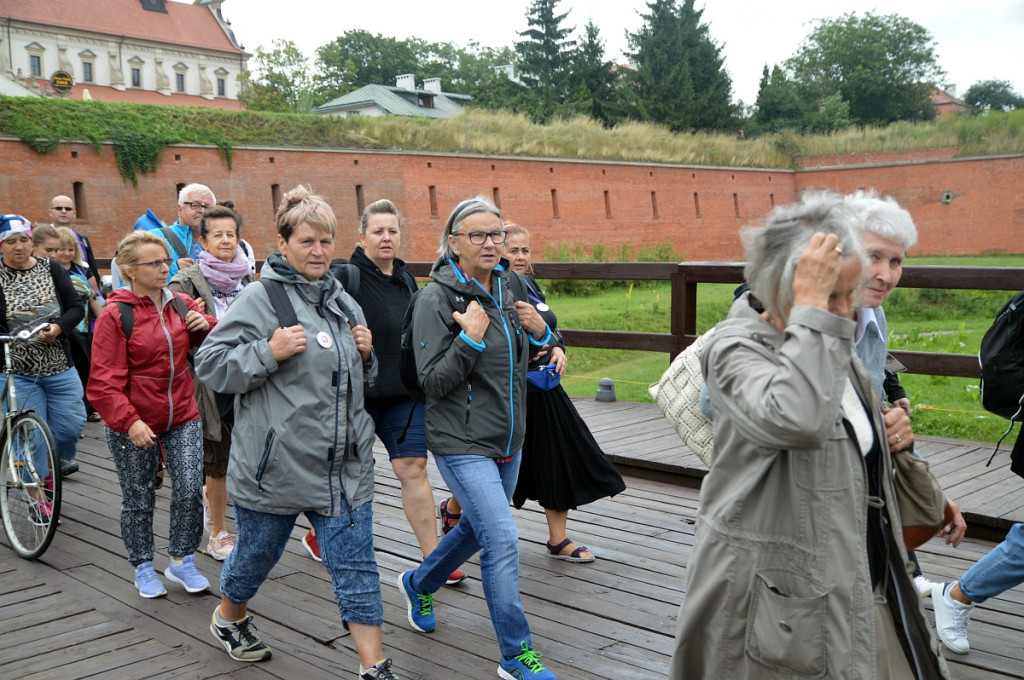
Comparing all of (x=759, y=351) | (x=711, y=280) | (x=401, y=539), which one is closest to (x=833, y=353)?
(x=759, y=351)

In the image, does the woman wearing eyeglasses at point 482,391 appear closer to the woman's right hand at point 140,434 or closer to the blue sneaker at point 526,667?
the blue sneaker at point 526,667

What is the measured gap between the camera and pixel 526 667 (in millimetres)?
3162

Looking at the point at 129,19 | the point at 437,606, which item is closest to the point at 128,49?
the point at 129,19

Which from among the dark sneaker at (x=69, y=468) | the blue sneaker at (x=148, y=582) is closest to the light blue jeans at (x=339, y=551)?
the blue sneaker at (x=148, y=582)

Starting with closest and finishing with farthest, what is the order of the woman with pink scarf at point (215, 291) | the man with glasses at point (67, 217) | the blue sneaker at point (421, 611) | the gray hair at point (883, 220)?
the gray hair at point (883, 220) → the blue sneaker at point (421, 611) → the woman with pink scarf at point (215, 291) → the man with glasses at point (67, 217)

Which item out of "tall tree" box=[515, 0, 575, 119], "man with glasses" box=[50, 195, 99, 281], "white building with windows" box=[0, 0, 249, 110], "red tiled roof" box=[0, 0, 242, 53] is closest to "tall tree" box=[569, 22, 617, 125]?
"tall tree" box=[515, 0, 575, 119]

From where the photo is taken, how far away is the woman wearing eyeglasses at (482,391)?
3.17m

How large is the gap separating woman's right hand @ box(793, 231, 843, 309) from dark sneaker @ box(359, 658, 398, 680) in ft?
6.57

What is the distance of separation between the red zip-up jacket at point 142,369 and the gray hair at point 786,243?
9.67 feet

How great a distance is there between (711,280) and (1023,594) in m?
3.35

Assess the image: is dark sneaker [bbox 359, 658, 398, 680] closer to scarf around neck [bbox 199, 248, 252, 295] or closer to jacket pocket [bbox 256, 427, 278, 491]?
jacket pocket [bbox 256, 427, 278, 491]

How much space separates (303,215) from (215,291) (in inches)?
67.1

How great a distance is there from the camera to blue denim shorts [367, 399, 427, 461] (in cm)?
414

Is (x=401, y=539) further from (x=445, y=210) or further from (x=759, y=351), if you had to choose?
(x=445, y=210)
